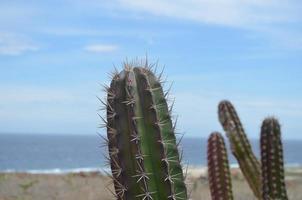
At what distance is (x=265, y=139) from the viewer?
6832mm

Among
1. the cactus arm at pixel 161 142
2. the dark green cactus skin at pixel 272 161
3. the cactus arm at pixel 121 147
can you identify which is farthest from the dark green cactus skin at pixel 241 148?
the cactus arm at pixel 121 147

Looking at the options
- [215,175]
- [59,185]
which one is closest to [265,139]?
[215,175]

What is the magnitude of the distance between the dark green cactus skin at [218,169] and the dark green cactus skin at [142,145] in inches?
137

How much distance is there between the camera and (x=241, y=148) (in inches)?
338

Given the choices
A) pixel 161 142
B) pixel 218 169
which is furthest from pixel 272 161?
pixel 161 142

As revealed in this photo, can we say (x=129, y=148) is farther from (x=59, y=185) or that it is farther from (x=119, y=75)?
(x=59, y=185)

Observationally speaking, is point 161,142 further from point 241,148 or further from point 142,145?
point 241,148

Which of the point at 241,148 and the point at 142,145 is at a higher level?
the point at 241,148

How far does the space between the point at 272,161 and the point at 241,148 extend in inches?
73.1

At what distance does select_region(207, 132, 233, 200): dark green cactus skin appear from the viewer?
307 inches

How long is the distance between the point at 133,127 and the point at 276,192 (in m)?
3.04

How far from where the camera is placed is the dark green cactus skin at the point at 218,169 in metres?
7.79

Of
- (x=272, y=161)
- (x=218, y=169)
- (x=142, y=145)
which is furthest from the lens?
(x=218, y=169)

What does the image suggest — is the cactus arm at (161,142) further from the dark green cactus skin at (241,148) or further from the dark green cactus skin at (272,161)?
the dark green cactus skin at (241,148)
